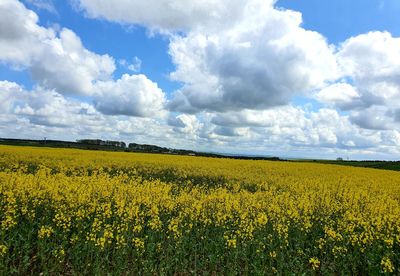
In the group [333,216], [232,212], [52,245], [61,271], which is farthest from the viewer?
[333,216]

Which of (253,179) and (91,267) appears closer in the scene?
(91,267)

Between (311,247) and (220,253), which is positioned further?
(311,247)

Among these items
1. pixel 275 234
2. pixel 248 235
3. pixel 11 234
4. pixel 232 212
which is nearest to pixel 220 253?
pixel 248 235

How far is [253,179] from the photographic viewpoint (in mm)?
23656

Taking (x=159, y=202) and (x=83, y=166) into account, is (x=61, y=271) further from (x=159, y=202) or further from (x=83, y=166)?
(x=83, y=166)

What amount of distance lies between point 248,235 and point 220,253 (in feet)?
4.60

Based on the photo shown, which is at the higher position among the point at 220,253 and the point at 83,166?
the point at 83,166

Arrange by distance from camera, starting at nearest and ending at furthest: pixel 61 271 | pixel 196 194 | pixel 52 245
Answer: pixel 61 271
pixel 52 245
pixel 196 194

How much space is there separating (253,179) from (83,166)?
38.9 feet

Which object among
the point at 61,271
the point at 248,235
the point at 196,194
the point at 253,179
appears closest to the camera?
the point at 61,271

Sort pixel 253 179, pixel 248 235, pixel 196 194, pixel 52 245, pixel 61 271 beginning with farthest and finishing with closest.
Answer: pixel 253 179 < pixel 196 194 < pixel 248 235 < pixel 52 245 < pixel 61 271

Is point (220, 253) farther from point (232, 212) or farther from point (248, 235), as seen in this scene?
point (232, 212)

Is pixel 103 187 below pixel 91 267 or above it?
above

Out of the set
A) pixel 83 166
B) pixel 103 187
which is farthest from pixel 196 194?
pixel 83 166
